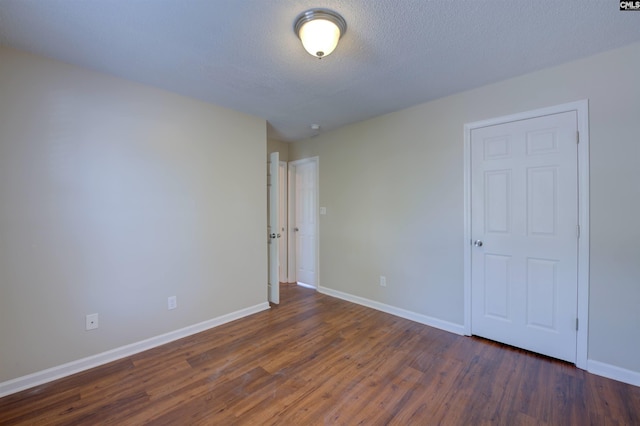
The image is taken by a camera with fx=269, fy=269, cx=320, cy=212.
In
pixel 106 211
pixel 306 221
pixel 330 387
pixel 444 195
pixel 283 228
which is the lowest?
pixel 330 387

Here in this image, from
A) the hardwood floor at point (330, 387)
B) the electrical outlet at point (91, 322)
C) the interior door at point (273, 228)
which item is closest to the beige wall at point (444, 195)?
the hardwood floor at point (330, 387)

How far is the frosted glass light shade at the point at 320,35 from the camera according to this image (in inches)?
63.9

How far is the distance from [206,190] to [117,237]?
0.92 m

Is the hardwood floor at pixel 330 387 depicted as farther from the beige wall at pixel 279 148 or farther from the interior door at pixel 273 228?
the beige wall at pixel 279 148

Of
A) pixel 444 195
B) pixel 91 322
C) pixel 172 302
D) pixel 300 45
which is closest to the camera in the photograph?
pixel 300 45

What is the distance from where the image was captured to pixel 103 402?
1817 millimetres

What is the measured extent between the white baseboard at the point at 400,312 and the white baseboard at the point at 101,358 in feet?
4.77

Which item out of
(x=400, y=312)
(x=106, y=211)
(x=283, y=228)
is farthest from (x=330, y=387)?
(x=283, y=228)

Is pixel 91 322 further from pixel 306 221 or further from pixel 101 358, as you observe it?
pixel 306 221

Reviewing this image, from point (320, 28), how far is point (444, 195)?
6.74 ft

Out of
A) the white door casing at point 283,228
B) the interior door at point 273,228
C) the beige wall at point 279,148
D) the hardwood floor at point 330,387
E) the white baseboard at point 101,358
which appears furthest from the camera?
the white door casing at point 283,228

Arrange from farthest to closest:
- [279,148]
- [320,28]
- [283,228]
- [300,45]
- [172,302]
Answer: [283,228] → [279,148] → [172,302] → [300,45] → [320,28]

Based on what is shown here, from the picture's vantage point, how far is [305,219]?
4.62 m

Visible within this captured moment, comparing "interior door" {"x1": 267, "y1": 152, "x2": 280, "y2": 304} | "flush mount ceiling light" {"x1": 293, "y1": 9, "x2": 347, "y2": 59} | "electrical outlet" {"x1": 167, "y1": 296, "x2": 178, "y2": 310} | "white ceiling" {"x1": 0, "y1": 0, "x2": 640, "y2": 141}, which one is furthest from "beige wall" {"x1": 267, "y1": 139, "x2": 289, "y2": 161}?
"flush mount ceiling light" {"x1": 293, "y1": 9, "x2": 347, "y2": 59}
